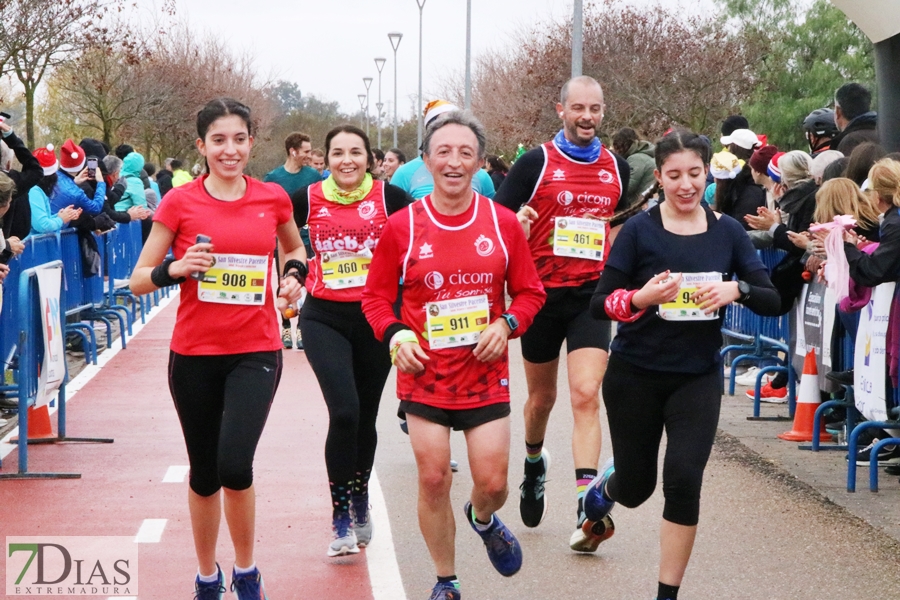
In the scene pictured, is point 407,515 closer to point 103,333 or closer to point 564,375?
point 564,375

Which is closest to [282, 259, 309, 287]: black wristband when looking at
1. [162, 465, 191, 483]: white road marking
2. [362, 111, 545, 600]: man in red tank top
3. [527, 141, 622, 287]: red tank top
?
[362, 111, 545, 600]: man in red tank top

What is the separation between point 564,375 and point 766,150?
3.19m

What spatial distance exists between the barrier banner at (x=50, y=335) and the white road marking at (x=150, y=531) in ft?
6.28

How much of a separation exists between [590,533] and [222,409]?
1.93 metres

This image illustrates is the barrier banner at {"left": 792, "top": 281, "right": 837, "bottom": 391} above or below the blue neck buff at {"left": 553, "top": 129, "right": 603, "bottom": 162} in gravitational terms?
below

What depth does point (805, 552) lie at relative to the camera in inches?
251

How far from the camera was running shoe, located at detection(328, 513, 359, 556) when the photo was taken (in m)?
6.20

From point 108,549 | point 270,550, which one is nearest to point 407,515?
point 270,550

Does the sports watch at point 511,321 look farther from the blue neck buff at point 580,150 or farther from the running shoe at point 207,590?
the blue neck buff at point 580,150

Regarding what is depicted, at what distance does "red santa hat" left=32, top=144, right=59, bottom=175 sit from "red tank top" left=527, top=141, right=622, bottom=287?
23.3ft

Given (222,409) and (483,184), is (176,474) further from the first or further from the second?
(222,409)

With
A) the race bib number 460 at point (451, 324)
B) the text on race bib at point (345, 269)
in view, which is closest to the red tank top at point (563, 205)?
the text on race bib at point (345, 269)

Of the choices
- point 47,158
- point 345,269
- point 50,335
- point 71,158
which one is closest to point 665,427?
point 345,269

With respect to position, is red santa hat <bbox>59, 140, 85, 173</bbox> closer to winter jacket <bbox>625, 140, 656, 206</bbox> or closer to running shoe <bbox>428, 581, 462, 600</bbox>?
winter jacket <bbox>625, 140, 656, 206</bbox>
